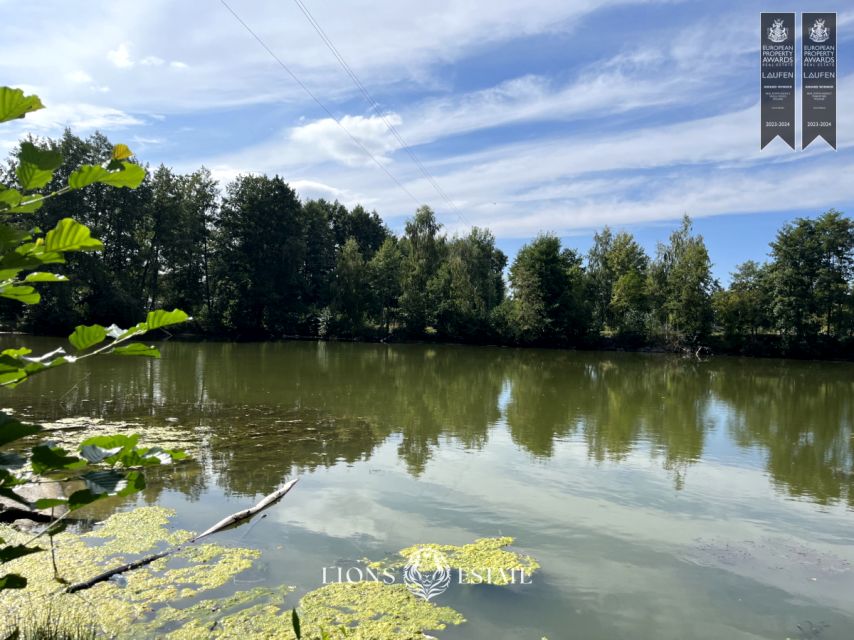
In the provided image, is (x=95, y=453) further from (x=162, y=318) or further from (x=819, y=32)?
(x=819, y=32)

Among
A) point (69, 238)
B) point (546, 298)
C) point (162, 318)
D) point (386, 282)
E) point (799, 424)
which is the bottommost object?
point (799, 424)

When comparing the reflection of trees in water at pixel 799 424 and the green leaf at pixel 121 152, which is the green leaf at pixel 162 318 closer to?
the green leaf at pixel 121 152

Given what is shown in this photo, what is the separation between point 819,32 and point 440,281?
31293mm

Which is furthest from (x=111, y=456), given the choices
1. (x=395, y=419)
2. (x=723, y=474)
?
(x=395, y=419)

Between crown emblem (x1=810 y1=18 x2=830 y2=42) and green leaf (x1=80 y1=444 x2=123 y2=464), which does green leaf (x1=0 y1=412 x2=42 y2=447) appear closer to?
green leaf (x1=80 y1=444 x2=123 y2=464)

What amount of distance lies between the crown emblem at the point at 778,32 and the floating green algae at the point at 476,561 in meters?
13.5

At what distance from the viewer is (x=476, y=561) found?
18.7 ft

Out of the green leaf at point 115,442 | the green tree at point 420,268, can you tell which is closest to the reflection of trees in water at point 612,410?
the green leaf at point 115,442

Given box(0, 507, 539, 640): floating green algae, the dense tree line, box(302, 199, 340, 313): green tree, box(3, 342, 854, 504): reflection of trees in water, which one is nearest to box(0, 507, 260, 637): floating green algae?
box(0, 507, 539, 640): floating green algae

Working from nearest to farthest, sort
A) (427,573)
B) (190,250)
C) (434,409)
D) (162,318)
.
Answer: (162,318), (427,573), (434,409), (190,250)

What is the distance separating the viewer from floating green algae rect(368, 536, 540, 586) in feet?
17.7

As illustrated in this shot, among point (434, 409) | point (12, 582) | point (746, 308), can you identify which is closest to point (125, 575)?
point (12, 582)

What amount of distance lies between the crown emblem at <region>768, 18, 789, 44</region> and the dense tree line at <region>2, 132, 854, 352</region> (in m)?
29.1

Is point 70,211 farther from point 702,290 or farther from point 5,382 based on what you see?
point 702,290
